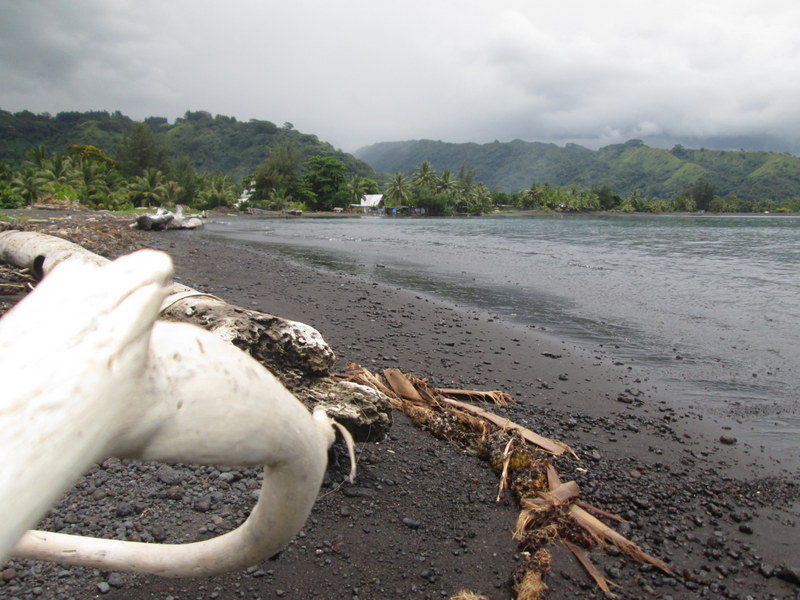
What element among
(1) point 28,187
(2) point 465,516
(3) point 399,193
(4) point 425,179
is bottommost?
(2) point 465,516

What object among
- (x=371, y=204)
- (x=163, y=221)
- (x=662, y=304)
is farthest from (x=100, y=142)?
(x=662, y=304)

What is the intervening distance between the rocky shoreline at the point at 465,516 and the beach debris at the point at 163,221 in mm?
28951

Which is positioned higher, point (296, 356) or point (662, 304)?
point (296, 356)

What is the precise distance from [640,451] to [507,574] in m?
2.82

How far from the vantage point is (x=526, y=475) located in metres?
4.13

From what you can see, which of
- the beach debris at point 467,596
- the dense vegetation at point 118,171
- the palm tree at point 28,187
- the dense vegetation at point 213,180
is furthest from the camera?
the dense vegetation at point 213,180

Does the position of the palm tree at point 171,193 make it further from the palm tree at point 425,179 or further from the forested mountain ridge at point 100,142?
the palm tree at point 425,179

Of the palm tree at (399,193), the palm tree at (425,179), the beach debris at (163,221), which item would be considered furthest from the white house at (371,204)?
the beach debris at (163,221)

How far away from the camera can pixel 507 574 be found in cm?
317

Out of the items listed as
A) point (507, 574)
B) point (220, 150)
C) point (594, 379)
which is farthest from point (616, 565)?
point (220, 150)

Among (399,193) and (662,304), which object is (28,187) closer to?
(662,304)

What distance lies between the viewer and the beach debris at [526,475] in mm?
3338

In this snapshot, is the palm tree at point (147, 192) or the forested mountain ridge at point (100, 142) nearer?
the palm tree at point (147, 192)

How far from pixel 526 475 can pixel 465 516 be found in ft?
2.53
